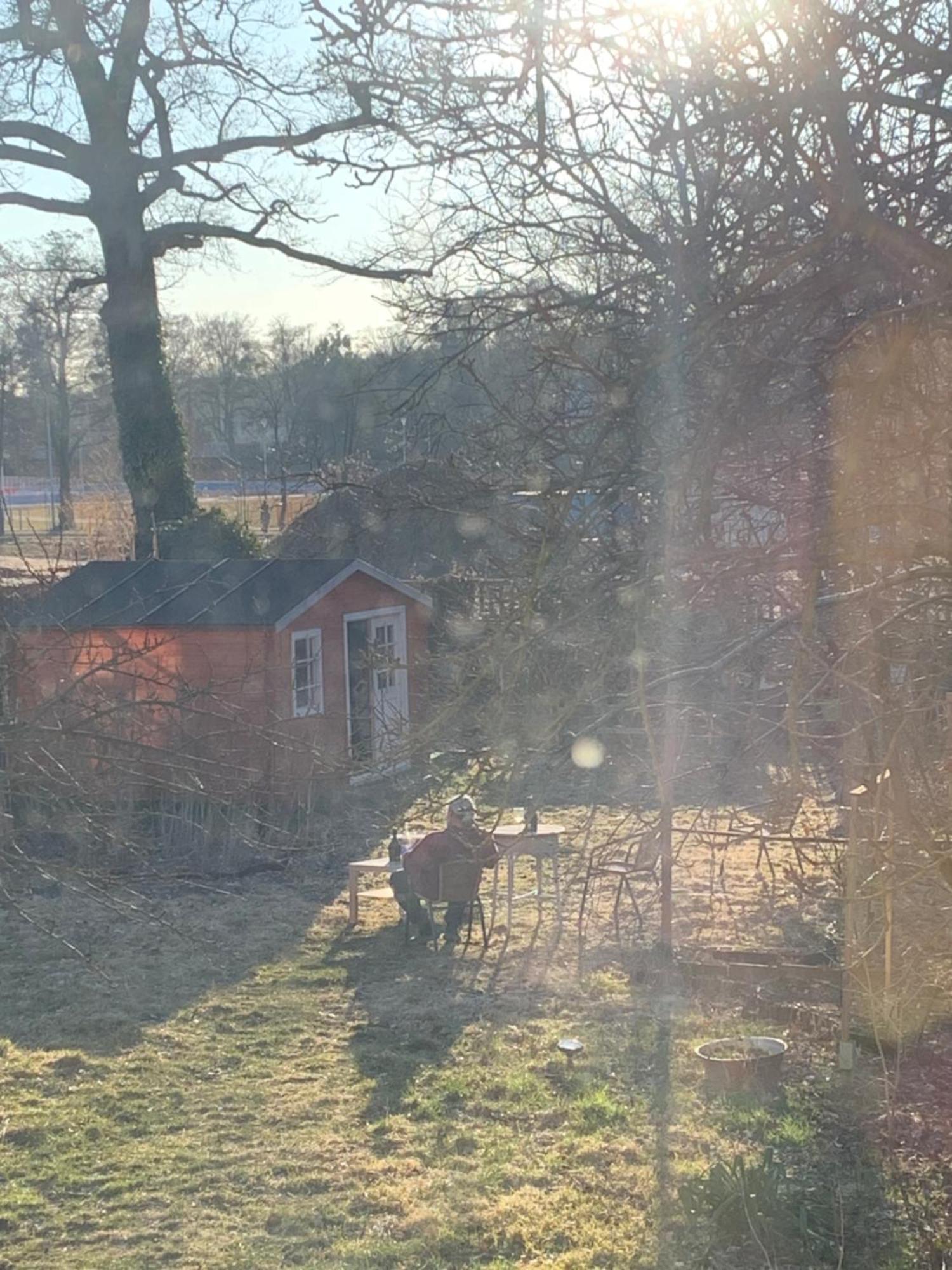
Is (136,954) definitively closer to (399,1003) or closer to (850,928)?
(399,1003)

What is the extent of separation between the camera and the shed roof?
1353 centimetres

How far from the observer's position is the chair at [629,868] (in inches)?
197

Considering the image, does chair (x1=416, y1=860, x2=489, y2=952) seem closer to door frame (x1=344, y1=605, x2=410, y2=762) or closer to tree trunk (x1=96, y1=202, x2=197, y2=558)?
door frame (x1=344, y1=605, x2=410, y2=762)

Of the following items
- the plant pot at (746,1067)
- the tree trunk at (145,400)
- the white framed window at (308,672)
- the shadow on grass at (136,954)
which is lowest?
the shadow on grass at (136,954)

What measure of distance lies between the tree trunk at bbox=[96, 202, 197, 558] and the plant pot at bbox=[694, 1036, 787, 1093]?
1261 cm

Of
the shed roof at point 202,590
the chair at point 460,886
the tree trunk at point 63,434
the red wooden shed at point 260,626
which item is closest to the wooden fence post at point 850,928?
the red wooden shed at point 260,626

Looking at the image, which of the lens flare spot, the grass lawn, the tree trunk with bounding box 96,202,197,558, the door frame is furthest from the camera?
the tree trunk with bounding box 96,202,197,558

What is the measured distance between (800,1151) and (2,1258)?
9.90 feet

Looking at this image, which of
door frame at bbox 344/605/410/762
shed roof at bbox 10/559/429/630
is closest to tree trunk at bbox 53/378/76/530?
door frame at bbox 344/605/410/762

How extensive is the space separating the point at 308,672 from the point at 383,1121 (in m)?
8.54

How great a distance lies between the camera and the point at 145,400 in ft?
59.6

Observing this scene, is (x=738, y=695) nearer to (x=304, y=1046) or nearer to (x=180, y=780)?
(x=180, y=780)

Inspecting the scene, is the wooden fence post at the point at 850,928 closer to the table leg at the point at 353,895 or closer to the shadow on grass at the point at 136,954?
the shadow on grass at the point at 136,954

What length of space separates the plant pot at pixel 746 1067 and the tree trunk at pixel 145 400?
12.6m
